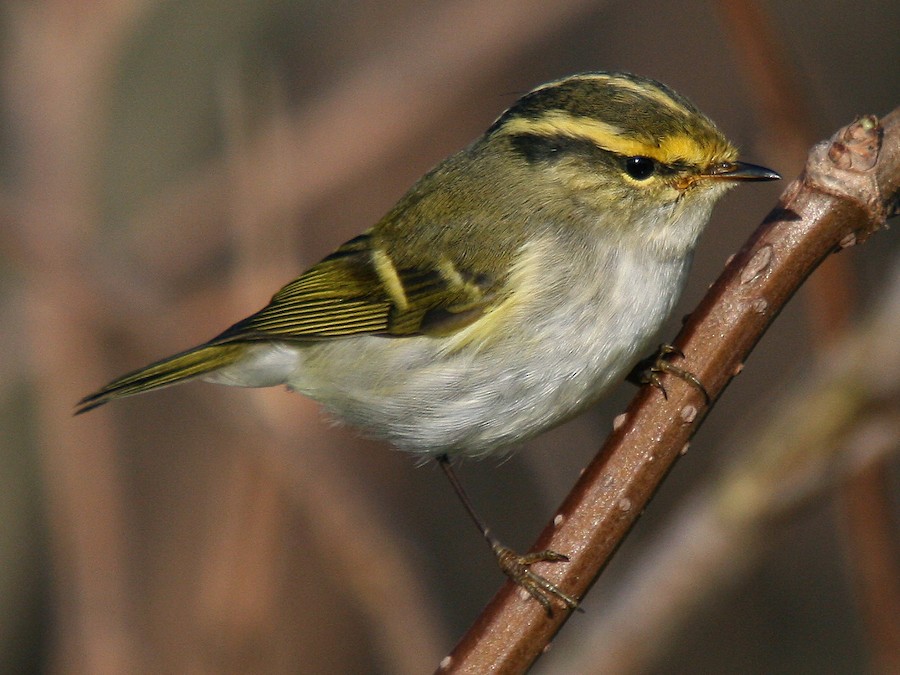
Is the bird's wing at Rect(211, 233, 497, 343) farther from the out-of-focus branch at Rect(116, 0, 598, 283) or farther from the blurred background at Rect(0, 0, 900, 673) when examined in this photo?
the out-of-focus branch at Rect(116, 0, 598, 283)

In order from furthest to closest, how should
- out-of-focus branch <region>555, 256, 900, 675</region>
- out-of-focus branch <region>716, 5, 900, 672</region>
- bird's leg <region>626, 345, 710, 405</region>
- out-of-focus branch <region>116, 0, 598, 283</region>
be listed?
out-of-focus branch <region>116, 0, 598, 283</region>, out-of-focus branch <region>716, 5, 900, 672</region>, out-of-focus branch <region>555, 256, 900, 675</region>, bird's leg <region>626, 345, 710, 405</region>

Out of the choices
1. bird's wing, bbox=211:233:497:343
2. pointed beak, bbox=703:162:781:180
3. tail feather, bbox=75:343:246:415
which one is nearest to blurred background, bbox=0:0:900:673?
pointed beak, bbox=703:162:781:180

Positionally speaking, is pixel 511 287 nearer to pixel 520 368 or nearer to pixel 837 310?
pixel 520 368

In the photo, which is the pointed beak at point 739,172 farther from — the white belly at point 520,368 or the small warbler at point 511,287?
the white belly at point 520,368

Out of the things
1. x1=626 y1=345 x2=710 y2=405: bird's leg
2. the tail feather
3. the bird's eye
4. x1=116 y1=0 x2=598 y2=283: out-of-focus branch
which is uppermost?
x1=116 y1=0 x2=598 y2=283: out-of-focus branch

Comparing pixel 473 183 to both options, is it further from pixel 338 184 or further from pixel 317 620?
pixel 317 620

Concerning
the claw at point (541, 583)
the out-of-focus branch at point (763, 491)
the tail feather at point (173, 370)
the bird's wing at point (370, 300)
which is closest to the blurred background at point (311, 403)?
the out-of-focus branch at point (763, 491)
